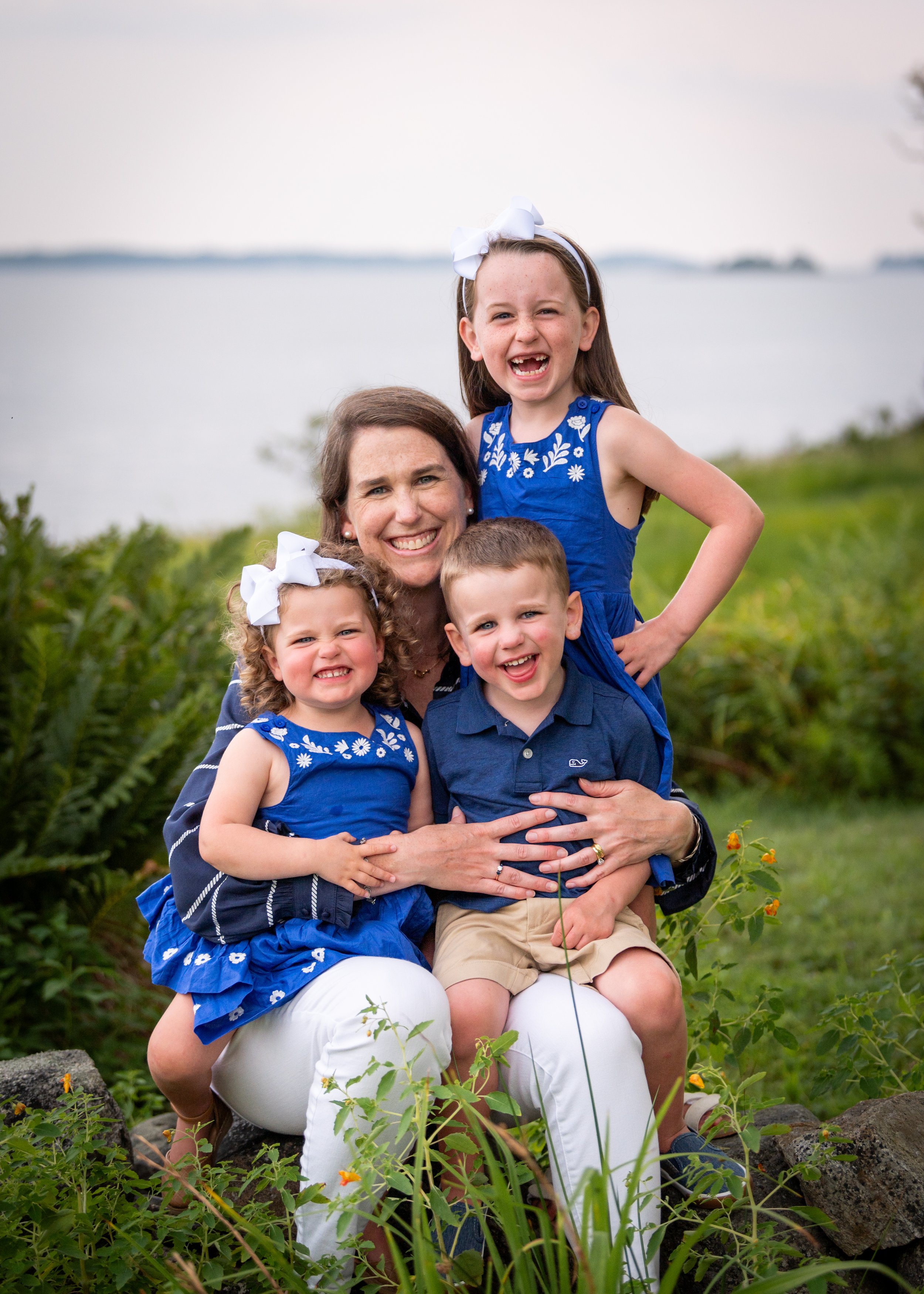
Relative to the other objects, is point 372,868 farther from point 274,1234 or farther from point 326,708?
point 274,1234

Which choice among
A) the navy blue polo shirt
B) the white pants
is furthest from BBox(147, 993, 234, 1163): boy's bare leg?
the navy blue polo shirt

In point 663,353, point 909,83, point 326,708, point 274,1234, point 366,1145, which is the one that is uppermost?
point 663,353

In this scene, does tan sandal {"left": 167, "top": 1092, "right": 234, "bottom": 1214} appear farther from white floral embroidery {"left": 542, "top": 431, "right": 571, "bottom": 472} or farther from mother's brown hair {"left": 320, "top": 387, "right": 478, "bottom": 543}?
white floral embroidery {"left": 542, "top": 431, "right": 571, "bottom": 472}

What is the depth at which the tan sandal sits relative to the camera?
218 cm

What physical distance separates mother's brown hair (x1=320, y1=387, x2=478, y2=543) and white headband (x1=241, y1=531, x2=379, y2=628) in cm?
23

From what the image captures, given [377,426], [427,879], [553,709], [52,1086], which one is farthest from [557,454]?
[52,1086]

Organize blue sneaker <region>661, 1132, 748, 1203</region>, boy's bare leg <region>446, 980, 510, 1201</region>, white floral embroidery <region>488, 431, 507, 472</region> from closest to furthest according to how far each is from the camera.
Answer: blue sneaker <region>661, 1132, 748, 1203</region> → boy's bare leg <region>446, 980, 510, 1201</region> → white floral embroidery <region>488, 431, 507, 472</region>

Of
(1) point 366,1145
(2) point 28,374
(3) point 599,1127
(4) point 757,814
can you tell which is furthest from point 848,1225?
(2) point 28,374

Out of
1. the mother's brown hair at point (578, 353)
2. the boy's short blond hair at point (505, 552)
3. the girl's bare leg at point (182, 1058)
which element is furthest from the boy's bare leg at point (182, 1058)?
the mother's brown hair at point (578, 353)

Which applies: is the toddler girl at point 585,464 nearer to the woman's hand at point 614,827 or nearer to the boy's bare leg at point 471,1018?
the woman's hand at point 614,827

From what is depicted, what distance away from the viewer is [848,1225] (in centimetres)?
214

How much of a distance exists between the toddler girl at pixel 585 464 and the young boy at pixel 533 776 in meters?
0.14

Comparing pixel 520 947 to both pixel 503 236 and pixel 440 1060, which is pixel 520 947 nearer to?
pixel 440 1060

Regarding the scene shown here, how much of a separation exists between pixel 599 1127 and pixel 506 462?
1526 millimetres
